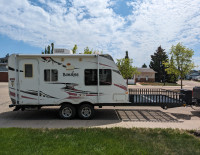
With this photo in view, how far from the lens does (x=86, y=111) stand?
6520mm

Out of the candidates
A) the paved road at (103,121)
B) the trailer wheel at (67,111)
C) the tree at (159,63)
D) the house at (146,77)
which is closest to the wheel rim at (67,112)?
the trailer wheel at (67,111)

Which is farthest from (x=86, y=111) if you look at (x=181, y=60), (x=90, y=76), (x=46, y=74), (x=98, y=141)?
(x=181, y=60)

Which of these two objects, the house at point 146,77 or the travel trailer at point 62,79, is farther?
the house at point 146,77

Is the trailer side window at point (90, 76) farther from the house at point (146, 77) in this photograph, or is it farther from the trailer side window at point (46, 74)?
the house at point (146, 77)

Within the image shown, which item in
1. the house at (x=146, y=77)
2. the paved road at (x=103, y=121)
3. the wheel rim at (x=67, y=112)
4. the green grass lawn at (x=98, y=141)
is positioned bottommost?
the paved road at (x=103, y=121)

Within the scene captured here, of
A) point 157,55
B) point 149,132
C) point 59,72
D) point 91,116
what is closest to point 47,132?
point 91,116

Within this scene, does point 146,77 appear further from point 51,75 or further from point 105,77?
point 51,75

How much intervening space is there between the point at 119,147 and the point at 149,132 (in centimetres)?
169

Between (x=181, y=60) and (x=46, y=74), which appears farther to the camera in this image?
(x=181, y=60)

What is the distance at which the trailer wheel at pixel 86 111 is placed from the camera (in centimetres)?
644

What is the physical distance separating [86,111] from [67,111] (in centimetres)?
91

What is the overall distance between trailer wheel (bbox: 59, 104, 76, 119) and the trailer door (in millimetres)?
1384

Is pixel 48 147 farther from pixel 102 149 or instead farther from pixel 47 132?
pixel 102 149

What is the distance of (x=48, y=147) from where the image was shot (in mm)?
3793
